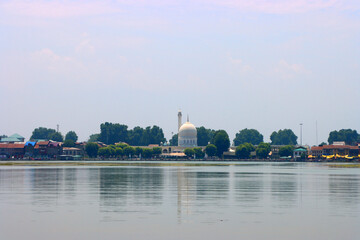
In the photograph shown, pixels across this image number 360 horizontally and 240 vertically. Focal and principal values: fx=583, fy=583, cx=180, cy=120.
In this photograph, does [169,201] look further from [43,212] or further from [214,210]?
[43,212]

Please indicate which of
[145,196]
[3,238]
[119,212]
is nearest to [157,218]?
[119,212]

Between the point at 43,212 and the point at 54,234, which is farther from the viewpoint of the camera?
the point at 43,212

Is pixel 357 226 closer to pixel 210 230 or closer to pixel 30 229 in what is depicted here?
pixel 210 230

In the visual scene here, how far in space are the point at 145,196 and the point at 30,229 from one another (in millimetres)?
18088

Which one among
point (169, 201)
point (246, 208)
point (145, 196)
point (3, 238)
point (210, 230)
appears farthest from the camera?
point (145, 196)

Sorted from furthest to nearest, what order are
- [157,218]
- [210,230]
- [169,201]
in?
[169,201] → [157,218] → [210,230]

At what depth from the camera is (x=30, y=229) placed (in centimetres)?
2848

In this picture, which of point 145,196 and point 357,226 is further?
point 145,196

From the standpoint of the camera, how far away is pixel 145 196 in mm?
45969

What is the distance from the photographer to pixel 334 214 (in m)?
34.4

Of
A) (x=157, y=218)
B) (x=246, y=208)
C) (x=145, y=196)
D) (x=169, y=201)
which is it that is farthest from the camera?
(x=145, y=196)

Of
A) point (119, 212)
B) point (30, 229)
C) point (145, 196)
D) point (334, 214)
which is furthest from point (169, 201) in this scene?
point (30, 229)

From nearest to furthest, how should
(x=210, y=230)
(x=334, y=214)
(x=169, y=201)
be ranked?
(x=210, y=230)
(x=334, y=214)
(x=169, y=201)

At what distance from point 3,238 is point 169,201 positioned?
1745 cm
